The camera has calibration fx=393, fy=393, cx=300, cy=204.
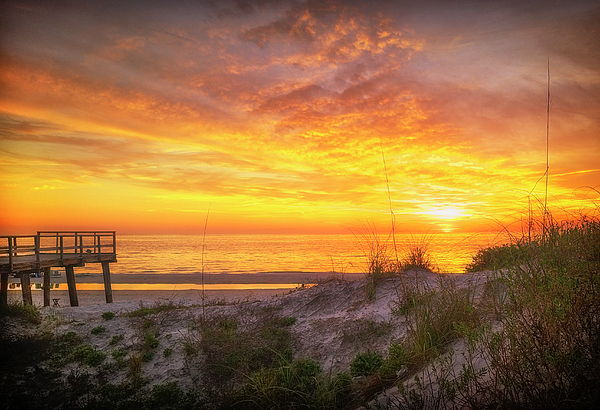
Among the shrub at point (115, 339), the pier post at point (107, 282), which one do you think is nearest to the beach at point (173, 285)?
the pier post at point (107, 282)

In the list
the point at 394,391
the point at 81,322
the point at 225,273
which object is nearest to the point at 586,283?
the point at 394,391

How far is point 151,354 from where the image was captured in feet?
28.7

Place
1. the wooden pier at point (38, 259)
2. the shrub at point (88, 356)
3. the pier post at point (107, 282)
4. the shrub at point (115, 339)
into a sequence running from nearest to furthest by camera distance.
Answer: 1. the shrub at point (88, 356)
2. the shrub at point (115, 339)
3. the wooden pier at point (38, 259)
4. the pier post at point (107, 282)

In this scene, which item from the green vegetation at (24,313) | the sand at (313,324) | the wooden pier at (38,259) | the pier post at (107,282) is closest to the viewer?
the sand at (313,324)

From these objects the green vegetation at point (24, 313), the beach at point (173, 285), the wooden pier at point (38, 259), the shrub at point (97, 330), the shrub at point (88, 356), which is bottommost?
the beach at point (173, 285)

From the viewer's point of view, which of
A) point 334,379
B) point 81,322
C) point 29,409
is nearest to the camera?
point 334,379

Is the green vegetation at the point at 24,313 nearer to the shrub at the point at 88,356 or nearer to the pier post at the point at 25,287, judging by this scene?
the shrub at the point at 88,356

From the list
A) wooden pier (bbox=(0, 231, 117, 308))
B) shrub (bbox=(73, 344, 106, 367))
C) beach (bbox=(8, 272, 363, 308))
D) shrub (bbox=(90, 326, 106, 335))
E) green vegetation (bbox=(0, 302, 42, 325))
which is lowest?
beach (bbox=(8, 272, 363, 308))

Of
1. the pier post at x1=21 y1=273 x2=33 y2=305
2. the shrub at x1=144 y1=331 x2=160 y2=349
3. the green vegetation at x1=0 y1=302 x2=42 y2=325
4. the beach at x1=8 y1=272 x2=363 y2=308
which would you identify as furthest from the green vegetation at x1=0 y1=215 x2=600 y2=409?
the beach at x1=8 y1=272 x2=363 y2=308

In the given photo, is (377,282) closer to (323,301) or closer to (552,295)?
(323,301)

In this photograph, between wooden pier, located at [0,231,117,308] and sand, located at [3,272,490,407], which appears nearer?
sand, located at [3,272,490,407]

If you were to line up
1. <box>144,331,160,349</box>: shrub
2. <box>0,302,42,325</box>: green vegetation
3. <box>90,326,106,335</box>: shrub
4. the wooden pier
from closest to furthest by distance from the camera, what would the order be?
<box>144,331,160,349</box>: shrub
<box>90,326,106,335</box>: shrub
<box>0,302,42,325</box>: green vegetation
the wooden pier

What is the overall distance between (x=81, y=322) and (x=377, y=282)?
27.7ft

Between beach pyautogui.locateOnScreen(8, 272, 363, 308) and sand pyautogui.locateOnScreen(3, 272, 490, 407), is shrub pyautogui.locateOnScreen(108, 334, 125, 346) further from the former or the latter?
beach pyautogui.locateOnScreen(8, 272, 363, 308)
